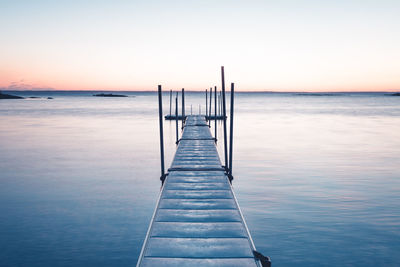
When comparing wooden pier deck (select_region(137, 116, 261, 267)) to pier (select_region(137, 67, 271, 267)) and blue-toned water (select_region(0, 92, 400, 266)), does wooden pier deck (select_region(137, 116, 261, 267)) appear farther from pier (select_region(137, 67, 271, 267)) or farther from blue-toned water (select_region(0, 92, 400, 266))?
blue-toned water (select_region(0, 92, 400, 266))

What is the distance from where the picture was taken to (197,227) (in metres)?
6.38

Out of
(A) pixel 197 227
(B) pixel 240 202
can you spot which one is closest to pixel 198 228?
(A) pixel 197 227

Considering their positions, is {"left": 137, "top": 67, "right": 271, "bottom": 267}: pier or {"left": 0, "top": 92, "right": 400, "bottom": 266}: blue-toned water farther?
{"left": 0, "top": 92, "right": 400, "bottom": 266}: blue-toned water

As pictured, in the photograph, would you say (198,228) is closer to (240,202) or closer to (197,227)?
(197,227)

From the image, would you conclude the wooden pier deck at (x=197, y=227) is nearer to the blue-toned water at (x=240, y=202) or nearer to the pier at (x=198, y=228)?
the pier at (x=198, y=228)

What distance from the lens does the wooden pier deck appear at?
5.27 meters

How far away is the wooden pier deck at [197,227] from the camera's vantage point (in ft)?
17.3

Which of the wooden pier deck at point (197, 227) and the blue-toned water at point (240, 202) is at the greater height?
the wooden pier deck at point (197, 227)

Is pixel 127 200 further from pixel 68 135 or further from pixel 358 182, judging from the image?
pixel 68 135

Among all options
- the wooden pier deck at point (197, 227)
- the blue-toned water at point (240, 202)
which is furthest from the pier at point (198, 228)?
the blue-toned water at point (240, 202)

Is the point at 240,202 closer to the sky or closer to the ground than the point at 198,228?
closer to the ground

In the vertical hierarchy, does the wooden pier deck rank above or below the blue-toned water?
above

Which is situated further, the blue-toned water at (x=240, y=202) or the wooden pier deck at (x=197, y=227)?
the blue-toned water at (x=240, y=202)

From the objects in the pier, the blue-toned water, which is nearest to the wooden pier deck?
the pier
